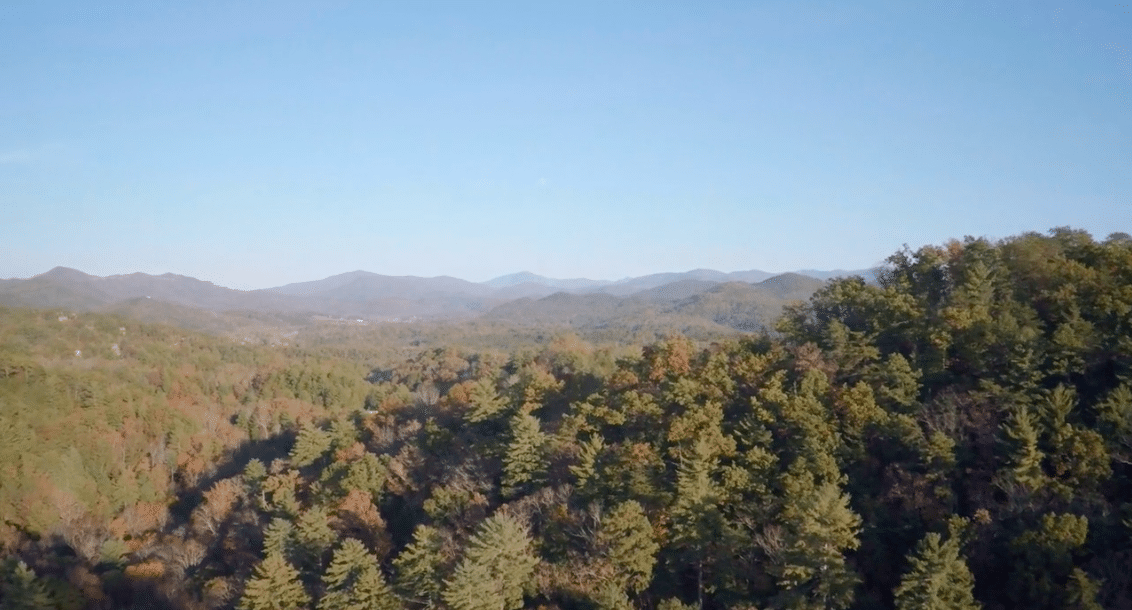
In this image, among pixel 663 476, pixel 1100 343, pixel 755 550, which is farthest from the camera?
pixel 663 476

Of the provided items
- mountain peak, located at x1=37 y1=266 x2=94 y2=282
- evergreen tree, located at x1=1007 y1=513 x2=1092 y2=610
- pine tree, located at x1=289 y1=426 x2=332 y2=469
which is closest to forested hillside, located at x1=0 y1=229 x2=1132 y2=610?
evergreen tree, located at x1=1007 y1=513 x2=1092 y2=610

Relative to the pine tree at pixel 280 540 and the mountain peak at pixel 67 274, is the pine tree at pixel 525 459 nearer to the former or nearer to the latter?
the pine tree at pixel 280 540

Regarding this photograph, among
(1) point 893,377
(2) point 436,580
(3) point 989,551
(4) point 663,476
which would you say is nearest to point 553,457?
(4) point 663,476

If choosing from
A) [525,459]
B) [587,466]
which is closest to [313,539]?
[525,459]

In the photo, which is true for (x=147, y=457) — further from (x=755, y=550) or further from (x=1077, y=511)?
(x=1077, y=511)

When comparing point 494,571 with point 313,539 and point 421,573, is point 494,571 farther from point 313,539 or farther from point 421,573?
point 313,539

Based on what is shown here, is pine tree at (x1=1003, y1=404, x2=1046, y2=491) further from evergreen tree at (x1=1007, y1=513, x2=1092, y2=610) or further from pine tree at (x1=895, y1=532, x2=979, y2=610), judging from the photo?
pine tree at (x1=895, y1=532, x2=979, y2=610)
